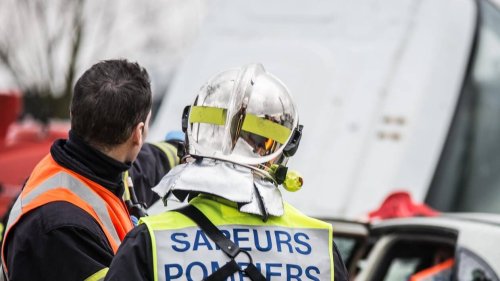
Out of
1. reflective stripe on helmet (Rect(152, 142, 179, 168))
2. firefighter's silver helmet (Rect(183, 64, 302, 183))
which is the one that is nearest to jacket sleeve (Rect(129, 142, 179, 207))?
reflective stripe on helmet (Rect(152, 142, 179, 168))

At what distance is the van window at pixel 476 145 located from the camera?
25.1 feet

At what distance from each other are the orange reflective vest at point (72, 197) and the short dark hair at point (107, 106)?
0.13 metres

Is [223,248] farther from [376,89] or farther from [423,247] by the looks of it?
[376,89]

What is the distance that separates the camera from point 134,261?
8.08ft

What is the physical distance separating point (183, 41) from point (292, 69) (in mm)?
18334

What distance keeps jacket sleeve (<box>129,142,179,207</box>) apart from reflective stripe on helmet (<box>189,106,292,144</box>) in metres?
0.90

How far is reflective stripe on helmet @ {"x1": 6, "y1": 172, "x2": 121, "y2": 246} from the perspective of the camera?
3066mm

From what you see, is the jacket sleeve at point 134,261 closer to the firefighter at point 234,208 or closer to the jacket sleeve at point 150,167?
the firefighter at point 234,208

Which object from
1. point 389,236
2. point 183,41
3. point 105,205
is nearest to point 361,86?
point 389,236

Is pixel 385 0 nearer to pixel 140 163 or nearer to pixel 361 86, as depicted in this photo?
pixel 361 86

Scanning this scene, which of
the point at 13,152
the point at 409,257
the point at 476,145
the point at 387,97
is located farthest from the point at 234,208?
the point at 13,152

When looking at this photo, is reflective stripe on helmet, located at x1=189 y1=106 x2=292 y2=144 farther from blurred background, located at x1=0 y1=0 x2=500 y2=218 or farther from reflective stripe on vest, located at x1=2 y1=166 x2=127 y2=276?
blurred background, located at x1=0 y1=0 x2=500 y2=218

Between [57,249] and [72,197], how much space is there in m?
0.20

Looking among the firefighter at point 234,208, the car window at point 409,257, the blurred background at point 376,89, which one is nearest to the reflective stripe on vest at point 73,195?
the firefighter at point 234,208
